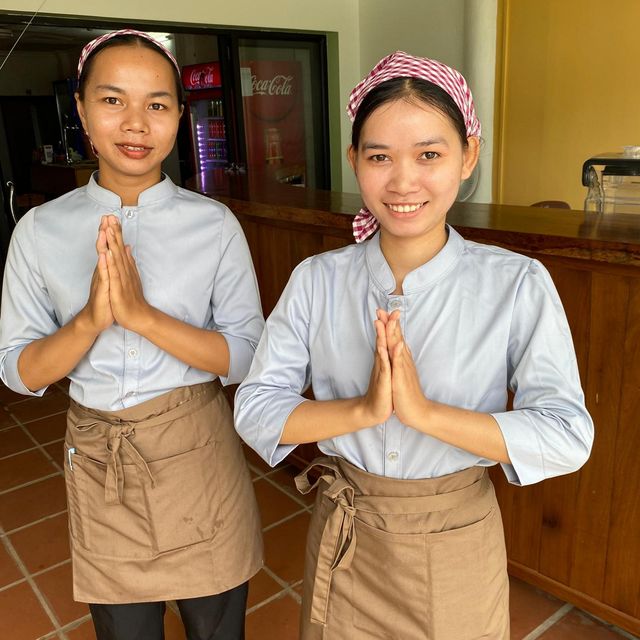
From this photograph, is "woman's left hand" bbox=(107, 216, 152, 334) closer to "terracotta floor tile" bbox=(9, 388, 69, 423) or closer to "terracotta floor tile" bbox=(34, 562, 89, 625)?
"terracotta floor tile" bbox=(34, 562, 89, 625)

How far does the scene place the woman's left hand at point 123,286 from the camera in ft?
3.67

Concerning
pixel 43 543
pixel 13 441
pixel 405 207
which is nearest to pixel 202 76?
pixel 13 441

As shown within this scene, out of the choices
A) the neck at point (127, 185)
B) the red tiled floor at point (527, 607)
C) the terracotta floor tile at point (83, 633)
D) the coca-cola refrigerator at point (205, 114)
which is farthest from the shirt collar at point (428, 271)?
the coca-cola refrigerator at point (205, 114)

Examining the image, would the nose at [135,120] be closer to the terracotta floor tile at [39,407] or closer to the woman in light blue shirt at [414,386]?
Result: the woman in light blue shirt at [414,386]

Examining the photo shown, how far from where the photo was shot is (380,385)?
89cm

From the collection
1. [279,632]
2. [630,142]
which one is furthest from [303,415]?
[630,142]

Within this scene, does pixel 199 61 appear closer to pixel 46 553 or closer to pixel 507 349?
pixel 46 553

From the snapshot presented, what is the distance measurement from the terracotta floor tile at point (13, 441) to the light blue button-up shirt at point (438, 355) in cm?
248

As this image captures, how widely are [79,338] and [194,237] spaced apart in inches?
12.0

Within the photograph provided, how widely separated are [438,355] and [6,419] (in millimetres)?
3088

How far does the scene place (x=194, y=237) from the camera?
52.3 inches

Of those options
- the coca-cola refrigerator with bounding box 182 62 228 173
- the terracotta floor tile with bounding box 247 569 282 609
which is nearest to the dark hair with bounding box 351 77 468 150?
the terracotta floor tile with bounding box 247 569 282 609

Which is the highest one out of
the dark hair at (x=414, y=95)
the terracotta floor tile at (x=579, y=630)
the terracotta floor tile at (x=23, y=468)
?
the dark hair at (x=414, y=95)

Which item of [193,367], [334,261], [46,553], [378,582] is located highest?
[334,261]
